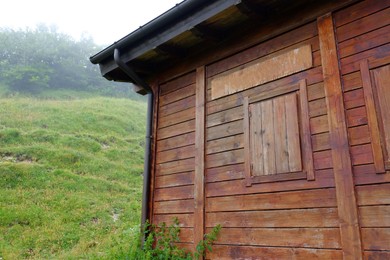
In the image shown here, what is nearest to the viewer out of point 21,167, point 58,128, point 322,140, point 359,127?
point 359,127

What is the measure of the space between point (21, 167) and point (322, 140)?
1284cm

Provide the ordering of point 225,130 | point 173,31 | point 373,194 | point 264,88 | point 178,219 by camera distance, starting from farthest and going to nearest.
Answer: point 178,219 < point 173,31 < point 225,130 < point 264,88 < point 373,194

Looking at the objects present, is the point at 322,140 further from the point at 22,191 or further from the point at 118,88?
the point at 118,88

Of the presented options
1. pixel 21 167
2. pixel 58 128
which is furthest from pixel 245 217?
pixel 58 128

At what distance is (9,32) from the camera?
131 ft

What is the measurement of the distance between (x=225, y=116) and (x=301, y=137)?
1.15m

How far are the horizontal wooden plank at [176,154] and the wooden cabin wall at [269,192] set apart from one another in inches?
13.8

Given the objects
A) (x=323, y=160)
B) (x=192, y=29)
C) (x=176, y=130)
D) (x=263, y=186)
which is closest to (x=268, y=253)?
(x=263, y=186)

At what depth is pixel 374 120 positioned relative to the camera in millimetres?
3045

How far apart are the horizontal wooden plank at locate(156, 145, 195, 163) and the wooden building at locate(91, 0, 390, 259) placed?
23mm

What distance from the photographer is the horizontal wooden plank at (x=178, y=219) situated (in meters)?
4.50

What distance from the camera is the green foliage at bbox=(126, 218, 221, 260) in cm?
412

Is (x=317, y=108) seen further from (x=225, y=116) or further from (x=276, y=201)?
(x=225, y=116)

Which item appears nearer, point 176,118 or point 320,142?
point 320,142
